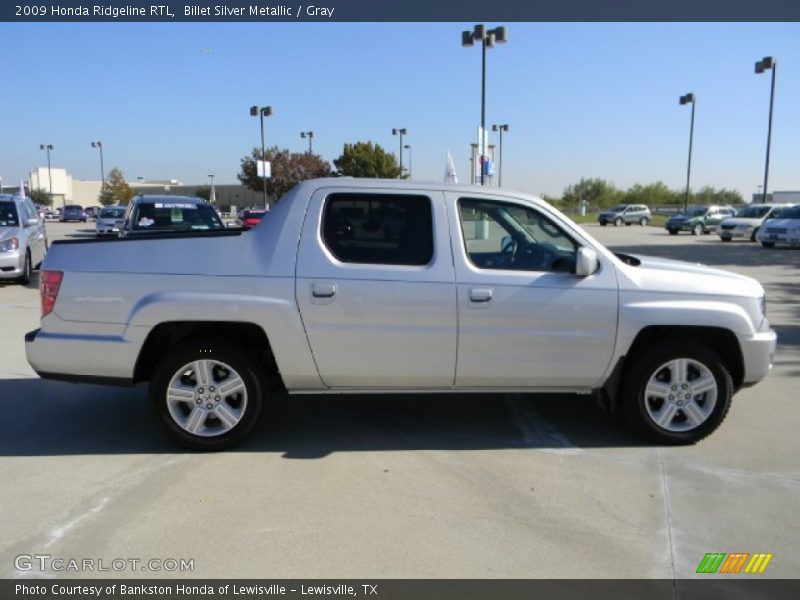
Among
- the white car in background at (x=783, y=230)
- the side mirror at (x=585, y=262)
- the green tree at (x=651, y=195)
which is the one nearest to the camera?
the side mirror at (x=585, y=262)

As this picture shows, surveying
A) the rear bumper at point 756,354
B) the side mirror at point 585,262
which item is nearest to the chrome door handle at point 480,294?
the side mirror at point 585,262

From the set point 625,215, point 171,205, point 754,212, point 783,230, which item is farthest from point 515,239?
point 625,215

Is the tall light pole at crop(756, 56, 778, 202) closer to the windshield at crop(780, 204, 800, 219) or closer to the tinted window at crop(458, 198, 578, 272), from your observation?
the windshield at crop(780, 204, 800, 219)

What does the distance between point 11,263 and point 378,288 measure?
422 inches

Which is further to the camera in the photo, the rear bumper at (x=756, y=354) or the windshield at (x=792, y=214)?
the windshield at (x=792, y=214)

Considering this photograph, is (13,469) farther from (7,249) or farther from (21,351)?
(7,249)

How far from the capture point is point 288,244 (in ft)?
14.8

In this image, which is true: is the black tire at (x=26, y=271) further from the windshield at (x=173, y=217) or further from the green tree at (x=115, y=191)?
the green tree at (x=115, y=191)

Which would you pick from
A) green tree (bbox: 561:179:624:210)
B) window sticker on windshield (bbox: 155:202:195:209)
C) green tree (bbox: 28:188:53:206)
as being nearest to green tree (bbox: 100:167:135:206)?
green tree (bbox: 28:188:53:206)

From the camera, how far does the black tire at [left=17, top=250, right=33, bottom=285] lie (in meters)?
13.1

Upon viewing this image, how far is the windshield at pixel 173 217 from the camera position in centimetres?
1209

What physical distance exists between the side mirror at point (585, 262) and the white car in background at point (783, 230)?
72.8 feet

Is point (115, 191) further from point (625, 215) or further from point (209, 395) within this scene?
point (209, 395)
